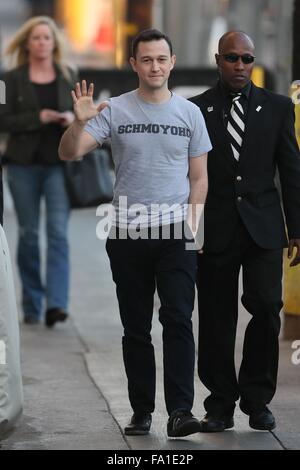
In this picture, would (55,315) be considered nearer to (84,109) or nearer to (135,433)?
(135,433)

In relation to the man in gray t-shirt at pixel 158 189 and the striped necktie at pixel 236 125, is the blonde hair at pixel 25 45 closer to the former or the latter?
the striped necktie at pixel 236 125

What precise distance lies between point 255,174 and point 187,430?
3.90ft

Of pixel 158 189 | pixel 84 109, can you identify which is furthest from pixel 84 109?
pixel 158 189

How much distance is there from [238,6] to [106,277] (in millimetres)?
12271

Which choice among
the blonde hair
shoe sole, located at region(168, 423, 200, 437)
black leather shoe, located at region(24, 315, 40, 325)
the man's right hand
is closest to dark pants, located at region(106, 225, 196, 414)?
shoe sole, located at region(168, 423, 200, 437)

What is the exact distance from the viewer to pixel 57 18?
210 ft

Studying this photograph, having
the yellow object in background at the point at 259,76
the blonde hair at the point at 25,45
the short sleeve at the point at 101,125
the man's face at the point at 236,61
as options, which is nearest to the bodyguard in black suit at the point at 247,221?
the man's face at the point at 236,61

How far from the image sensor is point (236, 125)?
22.2ft

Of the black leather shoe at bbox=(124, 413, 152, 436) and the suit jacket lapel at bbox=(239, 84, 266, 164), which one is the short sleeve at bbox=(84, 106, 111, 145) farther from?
the black leather shoe at bbox=(124, 413, 152, 436)

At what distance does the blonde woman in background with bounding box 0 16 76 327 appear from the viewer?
33.1ft

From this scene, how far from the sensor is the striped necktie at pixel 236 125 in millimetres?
6754

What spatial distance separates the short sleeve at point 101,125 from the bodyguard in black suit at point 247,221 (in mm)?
Answer: 480

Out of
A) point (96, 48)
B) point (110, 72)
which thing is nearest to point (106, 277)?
point (110, 72)

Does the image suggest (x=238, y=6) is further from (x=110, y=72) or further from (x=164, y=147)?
(x=164, y=147)
